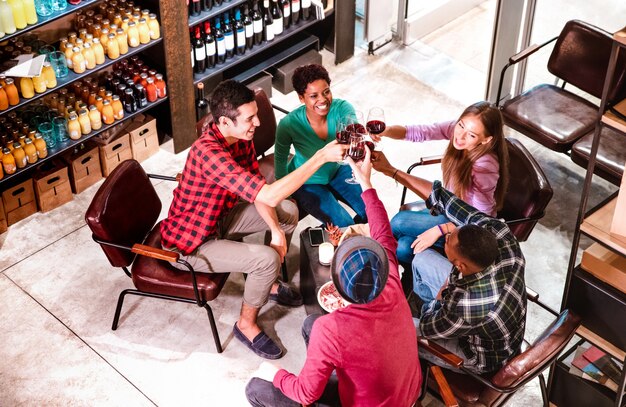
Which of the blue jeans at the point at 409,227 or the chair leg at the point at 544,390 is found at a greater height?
the blue jeans at the point at 409,227

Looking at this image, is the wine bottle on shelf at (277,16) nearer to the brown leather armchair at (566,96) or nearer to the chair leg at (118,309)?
the brown leather armchair at (566,96)

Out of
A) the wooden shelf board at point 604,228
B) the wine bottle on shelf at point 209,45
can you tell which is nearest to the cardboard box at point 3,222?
the wine bottle on shelf at point 209,45

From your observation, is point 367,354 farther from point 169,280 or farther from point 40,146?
point 40,146

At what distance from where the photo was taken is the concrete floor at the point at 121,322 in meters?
4.52

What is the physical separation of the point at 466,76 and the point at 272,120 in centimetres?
234

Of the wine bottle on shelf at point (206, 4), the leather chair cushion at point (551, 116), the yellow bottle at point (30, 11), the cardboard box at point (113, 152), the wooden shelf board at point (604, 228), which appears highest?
the yellow bottle at point (30, 11)

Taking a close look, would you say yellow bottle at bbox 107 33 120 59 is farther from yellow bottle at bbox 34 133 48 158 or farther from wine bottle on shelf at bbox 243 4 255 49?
wine bottle on shelf at bbox 243 4 255 49

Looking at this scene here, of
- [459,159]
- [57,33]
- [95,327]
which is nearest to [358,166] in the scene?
[459,159]

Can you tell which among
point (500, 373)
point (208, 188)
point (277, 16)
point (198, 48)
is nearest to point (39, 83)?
point (198, 48)

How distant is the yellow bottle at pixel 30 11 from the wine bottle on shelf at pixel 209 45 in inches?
50.6

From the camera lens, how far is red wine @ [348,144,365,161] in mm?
3975

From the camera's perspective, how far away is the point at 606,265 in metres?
3.83

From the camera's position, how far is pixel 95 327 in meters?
4.84

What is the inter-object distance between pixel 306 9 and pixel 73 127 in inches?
84.4
